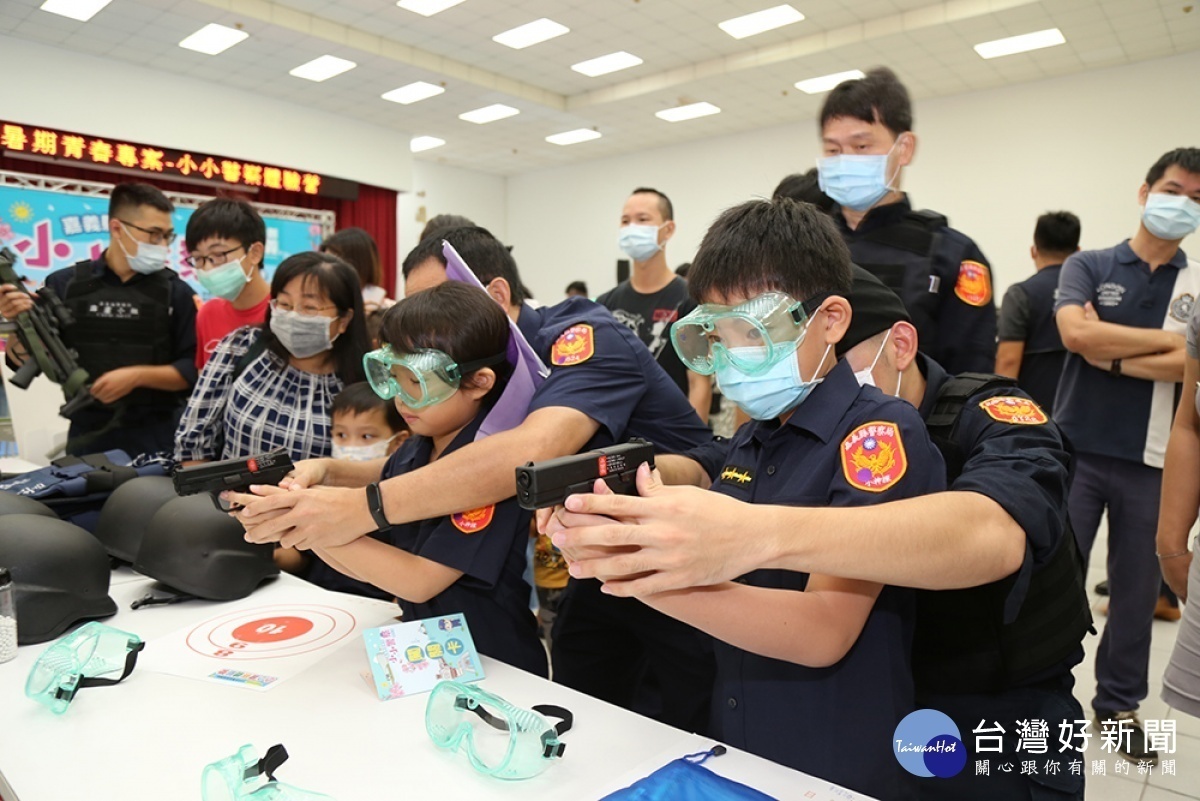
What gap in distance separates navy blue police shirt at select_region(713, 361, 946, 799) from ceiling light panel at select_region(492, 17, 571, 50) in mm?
7302

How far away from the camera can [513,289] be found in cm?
199

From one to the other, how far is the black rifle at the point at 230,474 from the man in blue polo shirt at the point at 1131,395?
2.65m

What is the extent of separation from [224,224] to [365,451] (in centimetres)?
130

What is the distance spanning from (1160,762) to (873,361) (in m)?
2.19

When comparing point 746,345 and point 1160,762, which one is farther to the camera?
point 1160,762

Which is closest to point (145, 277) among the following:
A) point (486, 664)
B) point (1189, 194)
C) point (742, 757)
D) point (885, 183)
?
point (486, 664)

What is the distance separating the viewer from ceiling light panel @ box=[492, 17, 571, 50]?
25.0 feet

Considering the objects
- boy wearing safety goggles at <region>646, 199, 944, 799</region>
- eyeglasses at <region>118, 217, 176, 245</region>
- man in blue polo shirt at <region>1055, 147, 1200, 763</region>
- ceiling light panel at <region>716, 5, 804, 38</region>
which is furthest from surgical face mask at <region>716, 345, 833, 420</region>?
ceiling light panel at <region>716, 5, 804, 38</region>

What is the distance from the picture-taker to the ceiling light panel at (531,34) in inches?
300

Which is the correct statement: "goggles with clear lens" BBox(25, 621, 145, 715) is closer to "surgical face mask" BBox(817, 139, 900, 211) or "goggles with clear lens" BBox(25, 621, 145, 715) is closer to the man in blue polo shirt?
"surgical face mask" BBox(817, 139, 900, 211)

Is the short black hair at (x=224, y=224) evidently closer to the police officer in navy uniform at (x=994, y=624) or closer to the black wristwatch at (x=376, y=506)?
the black wristwatch at (x=376, y=506)

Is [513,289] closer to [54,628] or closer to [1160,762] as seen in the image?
[54,628]

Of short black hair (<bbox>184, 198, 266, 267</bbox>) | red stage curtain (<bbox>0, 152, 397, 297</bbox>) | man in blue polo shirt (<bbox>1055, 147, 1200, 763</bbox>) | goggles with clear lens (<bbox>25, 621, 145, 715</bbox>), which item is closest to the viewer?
goggles with clear lens (<bbox>25, 621, 145, 715</bbox>)

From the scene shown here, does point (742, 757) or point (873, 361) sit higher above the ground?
point (873, 361)
